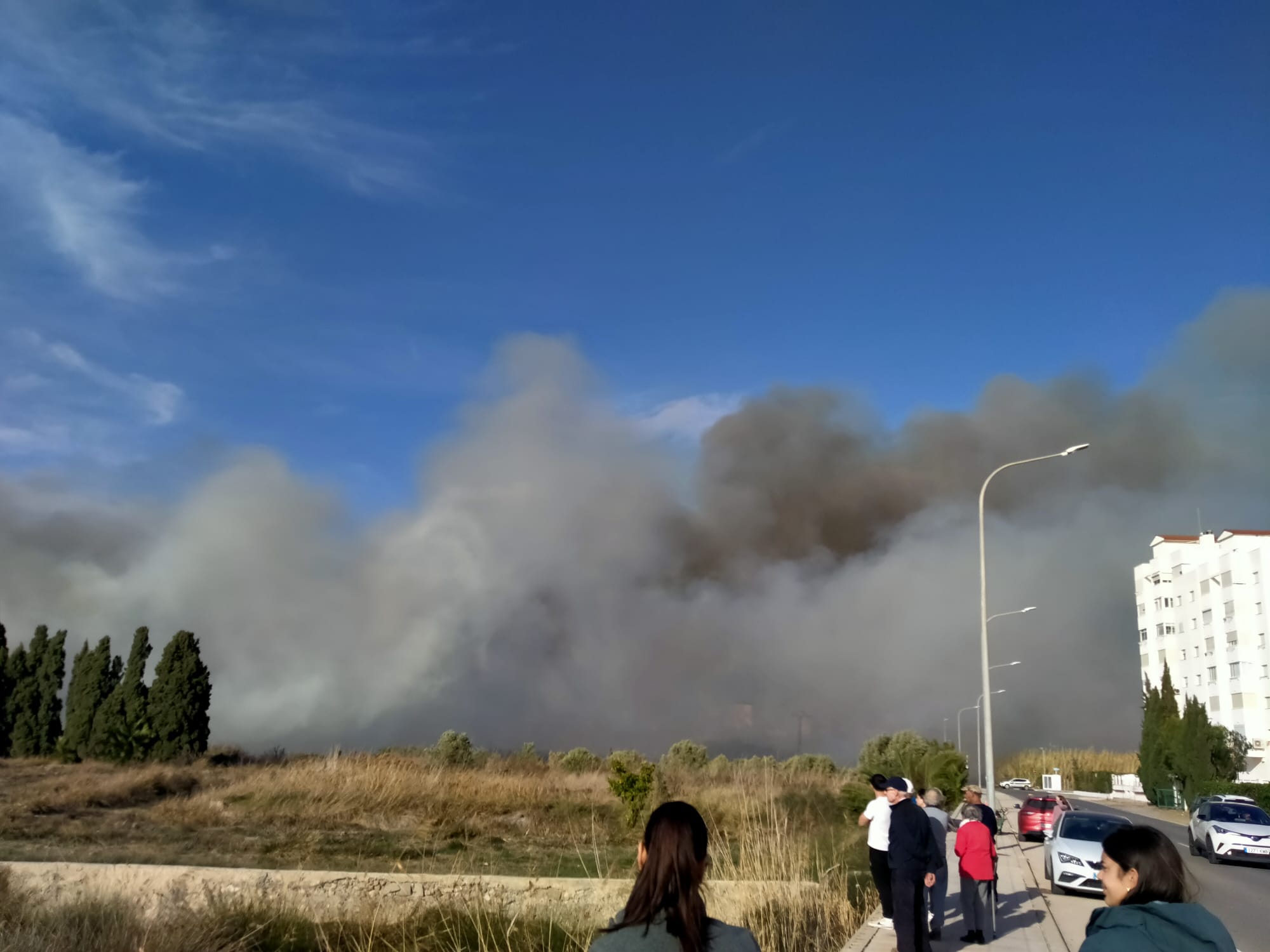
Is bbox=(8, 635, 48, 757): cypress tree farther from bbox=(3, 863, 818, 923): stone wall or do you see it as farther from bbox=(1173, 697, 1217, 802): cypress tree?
bbox=(1173, 697, 1217, 802): cypress tree

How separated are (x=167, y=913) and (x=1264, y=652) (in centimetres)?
7661

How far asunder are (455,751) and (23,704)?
27.1 metres

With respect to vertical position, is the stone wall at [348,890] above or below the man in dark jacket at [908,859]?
below

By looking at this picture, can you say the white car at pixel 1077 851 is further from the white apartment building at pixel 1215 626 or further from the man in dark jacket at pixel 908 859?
the white apartment building at pixel 1215 626

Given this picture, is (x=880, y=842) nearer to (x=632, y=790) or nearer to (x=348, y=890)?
(x=348, y=890)

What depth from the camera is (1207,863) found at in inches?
993

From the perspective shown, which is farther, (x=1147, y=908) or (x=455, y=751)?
(x=455, y=751)

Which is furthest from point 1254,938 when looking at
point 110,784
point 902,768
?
point 110,784

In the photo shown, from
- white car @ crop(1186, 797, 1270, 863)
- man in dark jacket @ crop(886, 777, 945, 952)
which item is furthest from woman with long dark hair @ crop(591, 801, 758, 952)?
white car @ crop(1186, 797, 1270, 863)

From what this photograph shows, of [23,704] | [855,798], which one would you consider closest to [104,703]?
[23,704]

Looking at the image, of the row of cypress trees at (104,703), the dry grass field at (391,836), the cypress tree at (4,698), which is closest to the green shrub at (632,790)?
the dry grass field at (391,836)

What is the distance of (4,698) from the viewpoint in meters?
55.0

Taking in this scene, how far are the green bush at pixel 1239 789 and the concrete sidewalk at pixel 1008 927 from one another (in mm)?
32786

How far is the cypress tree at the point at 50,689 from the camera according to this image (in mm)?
54156
